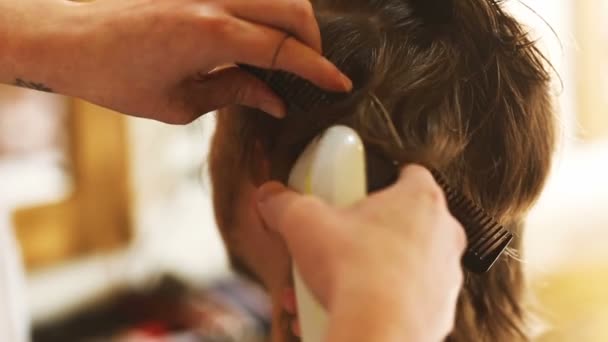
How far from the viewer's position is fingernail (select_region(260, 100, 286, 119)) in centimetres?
52

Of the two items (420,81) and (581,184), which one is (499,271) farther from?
(581,184)

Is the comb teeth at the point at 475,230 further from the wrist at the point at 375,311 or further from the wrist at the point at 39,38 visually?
the wrist at the point at 39,38

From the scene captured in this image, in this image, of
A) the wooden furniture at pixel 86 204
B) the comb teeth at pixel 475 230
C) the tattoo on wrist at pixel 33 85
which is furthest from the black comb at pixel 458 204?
the wooden furniture at pixel 86 204

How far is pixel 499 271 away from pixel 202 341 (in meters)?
1.09

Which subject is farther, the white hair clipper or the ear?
Answer: the ear

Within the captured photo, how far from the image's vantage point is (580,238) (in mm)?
1554

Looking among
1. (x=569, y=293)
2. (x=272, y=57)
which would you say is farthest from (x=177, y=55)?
(x=569, y=293)

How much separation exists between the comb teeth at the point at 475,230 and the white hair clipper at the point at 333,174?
0.30ft

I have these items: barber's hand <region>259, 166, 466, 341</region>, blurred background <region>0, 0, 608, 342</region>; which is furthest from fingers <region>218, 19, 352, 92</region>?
blurred background <region>0, 0, 608, 342</region>

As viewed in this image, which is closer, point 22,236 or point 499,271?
point 499,271

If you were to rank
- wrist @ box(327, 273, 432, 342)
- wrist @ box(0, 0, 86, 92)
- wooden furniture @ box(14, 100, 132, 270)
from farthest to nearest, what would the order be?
wooden furniture @ box(14, 100, 132, 270)
wrist @ box(0, 0, 86, 92)
wrist @ box(327, 273, 432, 342)

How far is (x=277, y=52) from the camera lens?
468 mm

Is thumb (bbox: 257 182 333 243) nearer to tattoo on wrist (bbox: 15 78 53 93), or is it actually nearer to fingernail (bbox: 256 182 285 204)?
fingernail (bbox: 256 182 285 204)

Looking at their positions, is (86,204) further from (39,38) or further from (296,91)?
(296,91)
